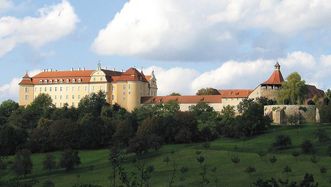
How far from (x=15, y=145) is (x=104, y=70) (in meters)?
55.0

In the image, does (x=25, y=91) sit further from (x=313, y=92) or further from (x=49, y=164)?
(x=49, y=164)

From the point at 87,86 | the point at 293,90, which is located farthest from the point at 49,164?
the point at 87,86

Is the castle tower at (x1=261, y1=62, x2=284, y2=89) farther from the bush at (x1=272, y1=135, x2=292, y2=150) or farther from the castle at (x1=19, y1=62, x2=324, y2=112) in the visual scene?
the bush at (x1=272, y1=135, x2=292, y2=150)

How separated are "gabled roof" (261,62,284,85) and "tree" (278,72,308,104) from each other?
7780 mm

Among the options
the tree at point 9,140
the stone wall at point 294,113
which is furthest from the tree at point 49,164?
the stone wall at point 294,113

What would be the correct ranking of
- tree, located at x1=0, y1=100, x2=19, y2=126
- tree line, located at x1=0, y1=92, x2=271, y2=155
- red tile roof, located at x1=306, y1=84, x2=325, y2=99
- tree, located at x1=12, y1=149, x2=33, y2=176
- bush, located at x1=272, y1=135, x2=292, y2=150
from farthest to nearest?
1. tree, located at x1=0, y1=100, x2=19, y2=126
2. red tile roof, located at x1=306, y1=84, x2=325, y2=99
3. tree line, located at x1=0, y1=92, x2=271, y2=155
4. bush, located at x1=272, y1=135, x2=292, y2=150
5. tree, located at x1=12, y1=149, x2=33, y2=176

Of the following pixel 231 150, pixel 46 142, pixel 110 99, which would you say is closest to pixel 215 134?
pixel 231 150

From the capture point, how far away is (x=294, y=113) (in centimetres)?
11031

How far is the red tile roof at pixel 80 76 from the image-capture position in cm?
14425

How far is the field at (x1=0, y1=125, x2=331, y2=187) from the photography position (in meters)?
64.4

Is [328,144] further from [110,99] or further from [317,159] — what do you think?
[110,99]

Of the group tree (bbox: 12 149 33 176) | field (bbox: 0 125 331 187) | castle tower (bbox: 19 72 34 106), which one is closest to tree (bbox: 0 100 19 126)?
castle tower (bbox: 19 72 34 106)

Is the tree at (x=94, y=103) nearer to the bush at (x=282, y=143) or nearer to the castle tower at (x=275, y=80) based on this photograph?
the castle tower at (x=275, y=80)

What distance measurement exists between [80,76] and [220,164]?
270ft
